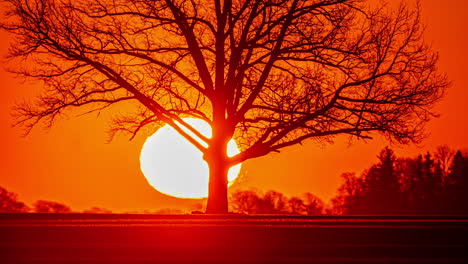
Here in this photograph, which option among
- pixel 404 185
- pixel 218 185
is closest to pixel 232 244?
pixel 218 185

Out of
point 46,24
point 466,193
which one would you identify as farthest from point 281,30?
point 466,193

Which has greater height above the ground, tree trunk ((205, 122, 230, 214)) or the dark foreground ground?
tree trunk ((205, 122, 230, 214))

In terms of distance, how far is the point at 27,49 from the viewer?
20234 millimetres

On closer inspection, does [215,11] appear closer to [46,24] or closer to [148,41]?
[148,41]

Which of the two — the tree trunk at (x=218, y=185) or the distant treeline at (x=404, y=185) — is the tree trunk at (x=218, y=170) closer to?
the tree trunk at (x=218, y=185)

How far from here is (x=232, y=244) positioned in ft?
26.2

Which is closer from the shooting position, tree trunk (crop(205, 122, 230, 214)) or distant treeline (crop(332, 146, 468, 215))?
tree trunk (crop(205, 122, 230, 214))

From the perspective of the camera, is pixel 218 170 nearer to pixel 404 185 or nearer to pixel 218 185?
pixel 218 185

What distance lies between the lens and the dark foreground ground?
7.25 meters

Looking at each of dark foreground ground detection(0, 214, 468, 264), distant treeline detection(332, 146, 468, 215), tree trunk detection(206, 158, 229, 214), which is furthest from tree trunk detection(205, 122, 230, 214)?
distant treeline detection(332, 146, 468, 215)

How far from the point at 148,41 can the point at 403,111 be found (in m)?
7.08

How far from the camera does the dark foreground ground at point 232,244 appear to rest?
7.25 m

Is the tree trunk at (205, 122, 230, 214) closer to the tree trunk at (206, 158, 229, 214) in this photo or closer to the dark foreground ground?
the tree trunk at (206, 158, 229, 214)

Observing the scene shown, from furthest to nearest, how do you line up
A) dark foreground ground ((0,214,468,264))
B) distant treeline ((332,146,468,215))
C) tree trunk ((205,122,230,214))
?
distant treeline ((332,146,468,215)), tree trunk ((205,122,230,214)), dark foreground ground ((0,214,468,264))
